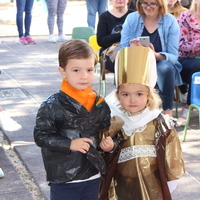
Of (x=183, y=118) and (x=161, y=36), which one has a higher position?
(x=161, y=36)

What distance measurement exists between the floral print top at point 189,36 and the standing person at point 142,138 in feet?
10.8

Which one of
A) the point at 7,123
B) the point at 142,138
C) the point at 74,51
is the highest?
the point at 74,51

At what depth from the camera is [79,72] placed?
2.83 m

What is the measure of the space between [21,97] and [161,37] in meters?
2.22

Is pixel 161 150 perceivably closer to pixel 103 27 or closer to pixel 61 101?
pixel 61 101

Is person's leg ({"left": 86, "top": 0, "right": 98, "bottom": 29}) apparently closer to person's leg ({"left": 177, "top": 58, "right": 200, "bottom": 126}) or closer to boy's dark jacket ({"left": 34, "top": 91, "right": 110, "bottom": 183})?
person's leg ({"left": 177, "top": 58, "right": 200, "bottom": 126})

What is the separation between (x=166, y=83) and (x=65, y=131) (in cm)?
306

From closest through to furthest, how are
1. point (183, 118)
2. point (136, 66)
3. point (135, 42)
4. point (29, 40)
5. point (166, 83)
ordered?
point (136, 66)
point (135, 42)
point (166, 83)
point (183, 118)
point (29, 40)

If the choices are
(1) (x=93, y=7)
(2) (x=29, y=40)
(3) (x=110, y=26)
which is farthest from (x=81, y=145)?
(2) (x=29, y=40)

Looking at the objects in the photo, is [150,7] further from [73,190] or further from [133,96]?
[73,190]

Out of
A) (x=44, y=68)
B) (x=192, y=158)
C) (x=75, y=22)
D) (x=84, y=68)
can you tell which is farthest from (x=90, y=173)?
(x=75, y=22)

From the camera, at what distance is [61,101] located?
2.83 meters

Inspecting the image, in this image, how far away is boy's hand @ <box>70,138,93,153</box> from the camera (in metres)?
2.78

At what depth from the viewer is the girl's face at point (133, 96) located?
121 inches
